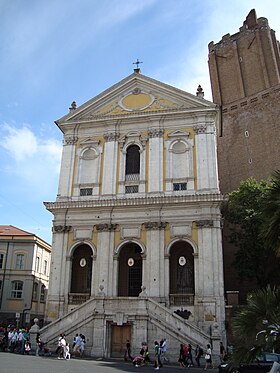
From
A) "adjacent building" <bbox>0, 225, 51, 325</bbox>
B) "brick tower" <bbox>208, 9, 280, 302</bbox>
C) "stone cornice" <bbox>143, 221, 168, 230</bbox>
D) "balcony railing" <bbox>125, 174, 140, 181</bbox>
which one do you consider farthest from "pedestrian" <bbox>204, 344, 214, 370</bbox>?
"brick tower" <bbox>208, 9, 280, 302</bbox>

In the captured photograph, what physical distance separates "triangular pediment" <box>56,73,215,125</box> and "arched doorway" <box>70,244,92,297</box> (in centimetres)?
1034

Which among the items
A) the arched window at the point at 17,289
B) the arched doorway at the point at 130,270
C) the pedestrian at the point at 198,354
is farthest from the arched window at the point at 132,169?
the arched window at the point at 17,289

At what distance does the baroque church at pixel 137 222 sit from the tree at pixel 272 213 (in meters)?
14.8

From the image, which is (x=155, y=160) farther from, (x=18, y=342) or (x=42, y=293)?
(x=42, y=293)

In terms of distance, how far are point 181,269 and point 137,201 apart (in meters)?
5.56

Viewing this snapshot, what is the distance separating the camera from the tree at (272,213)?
8.48 meters

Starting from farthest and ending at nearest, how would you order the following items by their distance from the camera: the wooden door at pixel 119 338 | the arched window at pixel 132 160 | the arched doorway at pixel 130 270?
the arched window at pixel 132 160, the arched doorway at pixel 130 270, the wooden door at pixel 119 338

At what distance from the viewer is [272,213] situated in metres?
8.60

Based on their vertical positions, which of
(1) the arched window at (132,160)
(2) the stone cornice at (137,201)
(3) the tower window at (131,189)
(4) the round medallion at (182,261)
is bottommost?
(4) the round medallion at (182,261)

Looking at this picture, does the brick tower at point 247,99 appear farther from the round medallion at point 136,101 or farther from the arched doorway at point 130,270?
the arched doorway at point 130,270

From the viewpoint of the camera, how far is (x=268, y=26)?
4769 cm

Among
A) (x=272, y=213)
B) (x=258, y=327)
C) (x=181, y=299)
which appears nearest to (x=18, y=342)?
(x=181, y=299)

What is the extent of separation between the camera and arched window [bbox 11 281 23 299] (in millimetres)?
38219

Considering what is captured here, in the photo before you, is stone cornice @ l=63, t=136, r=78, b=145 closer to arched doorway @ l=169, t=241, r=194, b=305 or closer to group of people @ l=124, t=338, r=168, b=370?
arched doorway @ l=169, t=241, r=194, b=305
